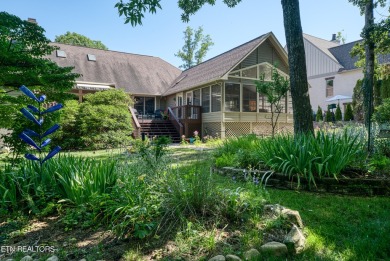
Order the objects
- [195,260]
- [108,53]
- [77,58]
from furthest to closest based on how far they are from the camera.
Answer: [108,53] → [77,58] → [195,260]

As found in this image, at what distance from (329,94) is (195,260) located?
24911 mm

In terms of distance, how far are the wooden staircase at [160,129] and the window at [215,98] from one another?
291 cm

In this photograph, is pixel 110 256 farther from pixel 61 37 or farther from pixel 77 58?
pixel 61 37

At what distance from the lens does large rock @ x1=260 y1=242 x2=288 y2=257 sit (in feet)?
6.79

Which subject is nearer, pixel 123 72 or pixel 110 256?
pixel 110 256

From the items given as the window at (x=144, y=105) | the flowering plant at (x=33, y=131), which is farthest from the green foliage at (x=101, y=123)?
the flowering plant at (x=33, y=131)

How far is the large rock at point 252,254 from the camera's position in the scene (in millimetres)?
1978

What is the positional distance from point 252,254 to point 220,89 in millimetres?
13360

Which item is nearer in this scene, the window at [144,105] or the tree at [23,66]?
the tree at [23,66]

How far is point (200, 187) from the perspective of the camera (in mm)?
2537

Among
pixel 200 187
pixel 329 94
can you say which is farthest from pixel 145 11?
pixel 329 94

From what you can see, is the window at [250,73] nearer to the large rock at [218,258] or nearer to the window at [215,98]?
the window at [215,98]

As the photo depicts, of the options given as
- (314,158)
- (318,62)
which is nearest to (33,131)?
(314,158)

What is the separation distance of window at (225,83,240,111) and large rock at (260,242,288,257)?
511 inches
